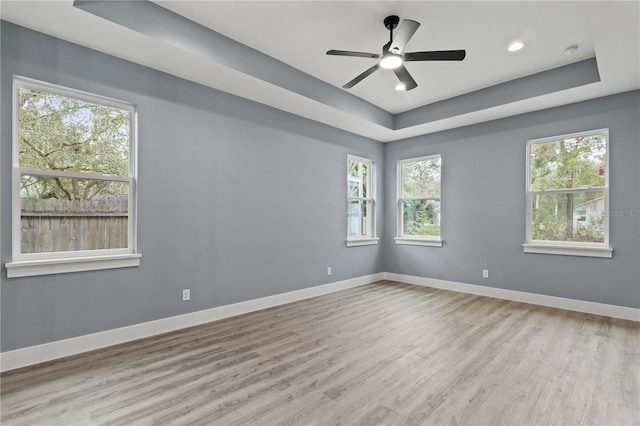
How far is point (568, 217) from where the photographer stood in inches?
166

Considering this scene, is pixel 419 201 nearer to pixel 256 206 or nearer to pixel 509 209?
pixel 509 209

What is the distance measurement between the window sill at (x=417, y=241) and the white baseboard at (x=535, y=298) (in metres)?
0.63

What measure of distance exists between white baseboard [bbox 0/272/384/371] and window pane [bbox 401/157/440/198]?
2887 mm

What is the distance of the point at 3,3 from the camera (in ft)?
7.32

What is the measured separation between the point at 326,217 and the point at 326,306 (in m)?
1.46

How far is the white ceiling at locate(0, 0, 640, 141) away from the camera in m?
2.51

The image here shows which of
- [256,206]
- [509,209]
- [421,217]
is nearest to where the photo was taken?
[256,206]

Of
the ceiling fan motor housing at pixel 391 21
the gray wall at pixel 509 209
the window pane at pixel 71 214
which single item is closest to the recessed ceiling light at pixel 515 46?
the ceiling fan motor housing at pixel 391 21

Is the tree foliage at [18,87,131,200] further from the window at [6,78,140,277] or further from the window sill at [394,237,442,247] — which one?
the window sill at [394,237,442,247]

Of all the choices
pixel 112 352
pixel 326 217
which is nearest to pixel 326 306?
pixel 326 217

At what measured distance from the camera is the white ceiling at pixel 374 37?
8.23 ft

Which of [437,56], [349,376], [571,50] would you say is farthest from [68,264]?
[571,50]

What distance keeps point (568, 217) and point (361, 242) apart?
3.08 m

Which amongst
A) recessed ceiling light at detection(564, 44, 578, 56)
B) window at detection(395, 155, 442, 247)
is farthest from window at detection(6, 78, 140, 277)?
recessed ceiling light at detection(564, 44, 578, 56)
